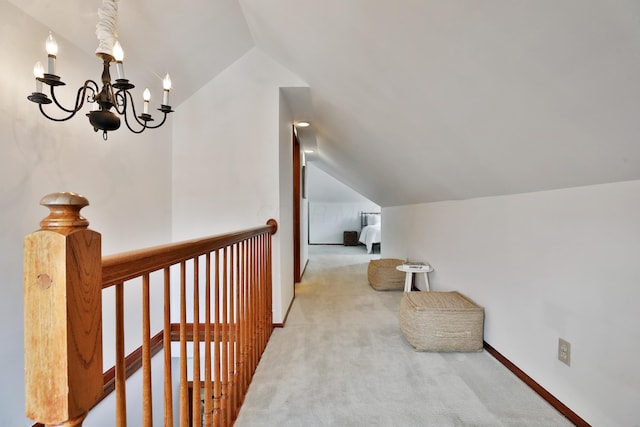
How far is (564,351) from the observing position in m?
1.56

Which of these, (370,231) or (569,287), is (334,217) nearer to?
(370,231)

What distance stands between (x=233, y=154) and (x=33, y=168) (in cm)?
147

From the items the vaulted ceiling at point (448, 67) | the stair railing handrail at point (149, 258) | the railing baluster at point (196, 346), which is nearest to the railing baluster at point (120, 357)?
the stair railing handrail at point (149, 258)

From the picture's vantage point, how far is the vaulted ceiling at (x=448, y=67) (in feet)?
3.30

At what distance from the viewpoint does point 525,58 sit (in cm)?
113

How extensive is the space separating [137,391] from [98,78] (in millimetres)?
2193

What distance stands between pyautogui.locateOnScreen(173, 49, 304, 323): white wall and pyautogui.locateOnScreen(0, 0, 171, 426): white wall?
584 mm

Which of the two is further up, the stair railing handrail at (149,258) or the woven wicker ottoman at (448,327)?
the stair railing handrail at (149,258)

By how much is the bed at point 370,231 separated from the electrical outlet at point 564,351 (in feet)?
19.6

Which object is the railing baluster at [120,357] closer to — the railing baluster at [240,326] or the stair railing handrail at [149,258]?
the stair railing handrail at [149,258]

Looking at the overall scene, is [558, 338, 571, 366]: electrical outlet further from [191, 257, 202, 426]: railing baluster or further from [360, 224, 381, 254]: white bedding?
[360, 224, 381, 254]: white bedding

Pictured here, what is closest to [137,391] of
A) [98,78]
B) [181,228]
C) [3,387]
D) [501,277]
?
[3,387]

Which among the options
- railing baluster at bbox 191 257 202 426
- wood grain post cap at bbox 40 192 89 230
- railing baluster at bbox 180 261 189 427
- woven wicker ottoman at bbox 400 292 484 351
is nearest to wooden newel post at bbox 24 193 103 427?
wood grain post cap at bbox 40 192 89 230

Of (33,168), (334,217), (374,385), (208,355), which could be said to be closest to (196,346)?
(208,355)
